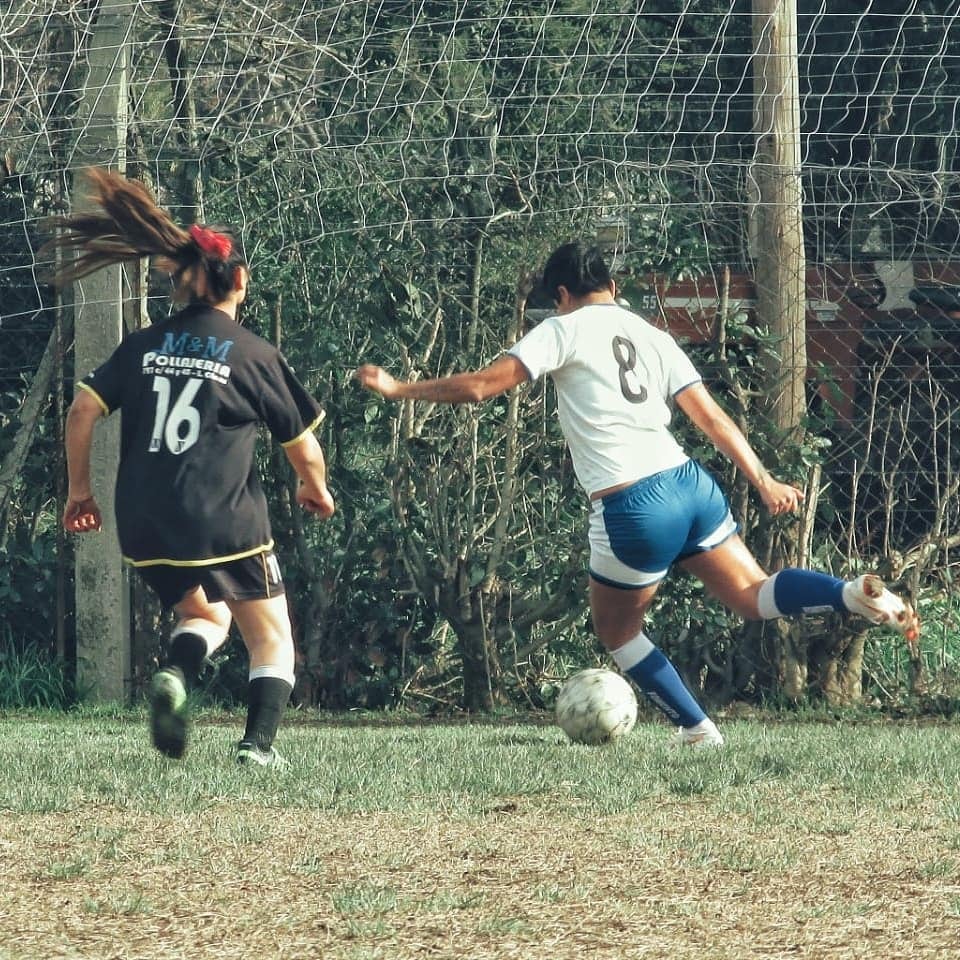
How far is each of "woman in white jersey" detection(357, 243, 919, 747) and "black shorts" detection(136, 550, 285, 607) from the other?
106 cm

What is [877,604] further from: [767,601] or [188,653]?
[188,653]

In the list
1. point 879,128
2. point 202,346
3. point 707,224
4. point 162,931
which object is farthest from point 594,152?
point 162,931

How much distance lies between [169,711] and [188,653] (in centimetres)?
33

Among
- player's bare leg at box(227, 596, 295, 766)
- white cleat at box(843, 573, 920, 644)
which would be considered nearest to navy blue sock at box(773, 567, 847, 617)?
white cleat at box(843, 573, 920, 644)

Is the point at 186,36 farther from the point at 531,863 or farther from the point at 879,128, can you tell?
the point at 531,863

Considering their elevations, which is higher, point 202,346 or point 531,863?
point 202,346

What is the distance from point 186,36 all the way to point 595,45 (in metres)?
2.52

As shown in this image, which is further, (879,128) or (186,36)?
(879,128)

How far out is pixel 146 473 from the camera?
5250mm

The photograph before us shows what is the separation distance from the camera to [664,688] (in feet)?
19.7

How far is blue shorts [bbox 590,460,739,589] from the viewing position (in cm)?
568

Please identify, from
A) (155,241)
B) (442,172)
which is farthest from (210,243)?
(442,172)

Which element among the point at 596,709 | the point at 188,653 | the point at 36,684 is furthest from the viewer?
the point at 36,684

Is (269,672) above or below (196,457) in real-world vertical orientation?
below
